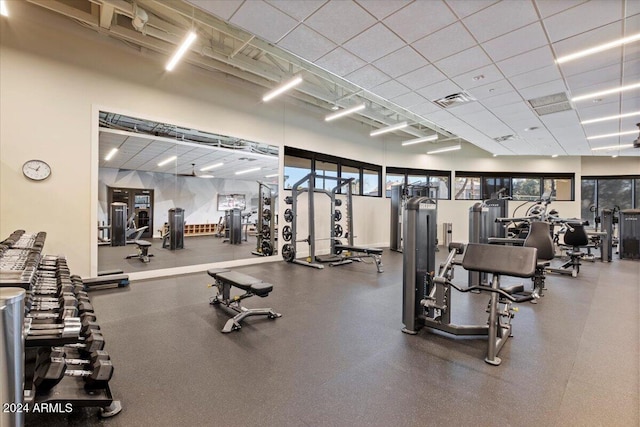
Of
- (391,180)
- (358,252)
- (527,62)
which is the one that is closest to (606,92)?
(527,62)

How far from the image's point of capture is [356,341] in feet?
8.63

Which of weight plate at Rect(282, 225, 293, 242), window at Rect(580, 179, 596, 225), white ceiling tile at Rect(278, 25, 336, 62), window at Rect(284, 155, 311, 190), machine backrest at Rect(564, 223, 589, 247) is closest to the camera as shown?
white ceiling tile at Rect(278, 25, 336, 62)

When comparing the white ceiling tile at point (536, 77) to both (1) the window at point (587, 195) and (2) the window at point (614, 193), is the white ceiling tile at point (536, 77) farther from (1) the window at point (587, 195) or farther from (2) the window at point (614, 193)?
(2) the window at point (614, 193)

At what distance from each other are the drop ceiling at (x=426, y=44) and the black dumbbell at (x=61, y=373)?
3419 millimetres

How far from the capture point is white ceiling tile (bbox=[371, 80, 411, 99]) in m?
4.91

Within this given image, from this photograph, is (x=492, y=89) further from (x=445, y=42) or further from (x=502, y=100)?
(x=445, y=42)

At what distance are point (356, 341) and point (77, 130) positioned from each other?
4.89 meters

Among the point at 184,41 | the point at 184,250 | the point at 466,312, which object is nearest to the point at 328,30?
the point at 184,41

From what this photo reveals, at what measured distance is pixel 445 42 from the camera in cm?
359

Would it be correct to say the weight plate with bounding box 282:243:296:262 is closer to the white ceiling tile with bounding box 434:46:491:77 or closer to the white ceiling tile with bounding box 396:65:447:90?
the white ceiling tile with bounding box 396:65:447:90

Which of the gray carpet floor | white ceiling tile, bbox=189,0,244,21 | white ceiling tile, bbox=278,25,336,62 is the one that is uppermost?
white ceiling tile, bbox=189,0,244,21

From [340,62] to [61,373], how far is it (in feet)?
14.5

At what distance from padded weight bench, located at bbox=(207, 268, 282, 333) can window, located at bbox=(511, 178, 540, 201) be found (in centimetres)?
1124

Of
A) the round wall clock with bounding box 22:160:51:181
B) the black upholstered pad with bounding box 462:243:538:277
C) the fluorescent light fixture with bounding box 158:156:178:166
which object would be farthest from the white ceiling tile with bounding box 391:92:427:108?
the round wall clock with bounding box 22:160:51:181
